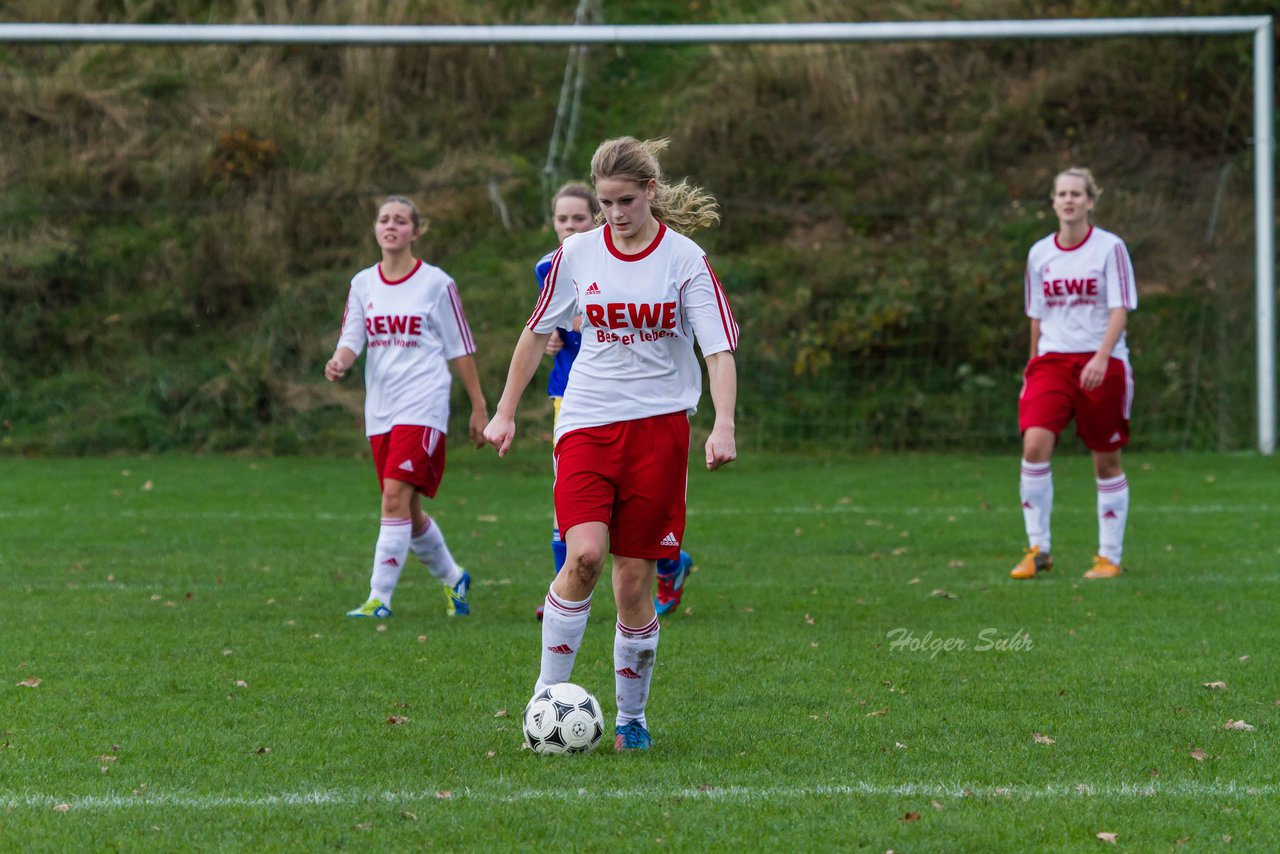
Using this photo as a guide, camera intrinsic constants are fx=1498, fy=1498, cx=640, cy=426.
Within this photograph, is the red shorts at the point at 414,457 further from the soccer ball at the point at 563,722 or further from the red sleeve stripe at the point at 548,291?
the soccer ball at the point at 563,722

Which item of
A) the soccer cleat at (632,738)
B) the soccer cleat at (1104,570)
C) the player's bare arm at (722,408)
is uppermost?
the player's bare arm at (722,408)

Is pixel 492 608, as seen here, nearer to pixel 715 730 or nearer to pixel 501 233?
pixel 715 730

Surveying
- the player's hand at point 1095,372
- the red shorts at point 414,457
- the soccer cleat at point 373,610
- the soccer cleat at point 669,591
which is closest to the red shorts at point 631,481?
the soccer cleat at point 669,591

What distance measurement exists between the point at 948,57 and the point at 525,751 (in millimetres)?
17543

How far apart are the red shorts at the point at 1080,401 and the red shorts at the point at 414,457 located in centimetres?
336

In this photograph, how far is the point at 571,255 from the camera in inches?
187

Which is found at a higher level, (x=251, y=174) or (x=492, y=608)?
(x=251, y=174)

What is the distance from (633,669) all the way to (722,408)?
0.87m

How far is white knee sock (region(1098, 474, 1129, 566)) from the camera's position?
8.59 m

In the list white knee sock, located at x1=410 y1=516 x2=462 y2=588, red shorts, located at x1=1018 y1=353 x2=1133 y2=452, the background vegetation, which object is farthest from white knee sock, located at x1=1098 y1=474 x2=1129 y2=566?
the background vegetation

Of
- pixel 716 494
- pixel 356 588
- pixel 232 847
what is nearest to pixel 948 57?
pixel 716 494

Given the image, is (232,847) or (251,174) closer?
(232,847)

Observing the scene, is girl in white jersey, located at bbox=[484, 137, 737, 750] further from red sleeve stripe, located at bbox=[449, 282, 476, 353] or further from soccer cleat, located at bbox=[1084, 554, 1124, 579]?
soccer cleat, located at bbox=[1084, 554, 1124, 579]

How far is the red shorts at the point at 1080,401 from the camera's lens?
848 centimetres
